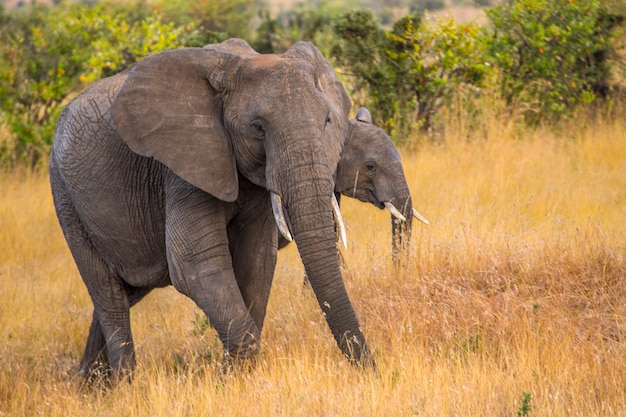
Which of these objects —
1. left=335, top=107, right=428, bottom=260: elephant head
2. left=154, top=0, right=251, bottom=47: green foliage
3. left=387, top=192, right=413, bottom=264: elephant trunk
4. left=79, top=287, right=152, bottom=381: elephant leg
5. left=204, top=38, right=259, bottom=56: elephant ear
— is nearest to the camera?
left=204, top=38, right=259, bottom=56: elephant ear

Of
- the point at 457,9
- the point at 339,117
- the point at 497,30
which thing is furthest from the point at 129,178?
the point at 457,9

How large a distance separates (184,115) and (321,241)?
1111 mm

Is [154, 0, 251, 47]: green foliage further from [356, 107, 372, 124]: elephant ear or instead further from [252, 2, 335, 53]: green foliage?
[356, 107, 372, 124]: elephant ear

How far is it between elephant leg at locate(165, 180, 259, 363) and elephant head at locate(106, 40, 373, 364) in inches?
9.1

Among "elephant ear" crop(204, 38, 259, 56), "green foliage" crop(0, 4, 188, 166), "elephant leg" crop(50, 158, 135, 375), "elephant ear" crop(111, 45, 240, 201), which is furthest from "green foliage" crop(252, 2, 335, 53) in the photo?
"elephant ear" crop(111, 45, 240, 201)

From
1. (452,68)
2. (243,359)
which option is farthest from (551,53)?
(243,359)

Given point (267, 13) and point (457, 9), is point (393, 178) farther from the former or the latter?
point (457, 9)

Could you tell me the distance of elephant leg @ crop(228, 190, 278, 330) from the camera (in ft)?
20.4

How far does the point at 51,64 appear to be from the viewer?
14.6 meters

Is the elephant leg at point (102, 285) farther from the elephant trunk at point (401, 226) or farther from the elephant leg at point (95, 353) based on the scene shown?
the elephant trunk at point (401, 226)

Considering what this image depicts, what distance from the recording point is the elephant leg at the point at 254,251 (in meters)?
6.20

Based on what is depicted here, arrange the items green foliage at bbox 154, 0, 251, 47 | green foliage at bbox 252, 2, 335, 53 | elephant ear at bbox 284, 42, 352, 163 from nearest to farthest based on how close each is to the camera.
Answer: elephant ear at bbox 284, 42, 352, 163 → green foliage at bbox 252, 2, 335, 53 → green foliage at bbox 154, 0, 251, 47

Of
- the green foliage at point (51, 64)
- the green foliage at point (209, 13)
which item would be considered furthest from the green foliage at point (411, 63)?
the green foliage at point (209, 13)

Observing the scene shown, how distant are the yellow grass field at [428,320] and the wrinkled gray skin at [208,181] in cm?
39
